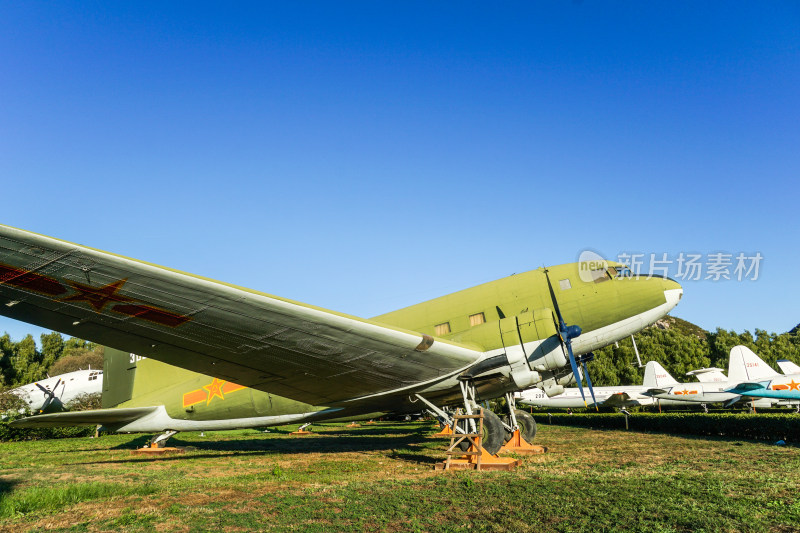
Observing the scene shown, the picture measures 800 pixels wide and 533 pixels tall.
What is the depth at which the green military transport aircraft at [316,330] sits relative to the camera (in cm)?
767

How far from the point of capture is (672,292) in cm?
1335

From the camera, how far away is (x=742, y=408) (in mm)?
39312

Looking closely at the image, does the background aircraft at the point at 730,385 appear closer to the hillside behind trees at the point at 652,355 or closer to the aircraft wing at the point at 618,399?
the aircraft wing at the point at 618,399

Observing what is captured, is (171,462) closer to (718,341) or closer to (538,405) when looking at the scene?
(538,405)

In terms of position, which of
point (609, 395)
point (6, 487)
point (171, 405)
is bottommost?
point (609, 395)

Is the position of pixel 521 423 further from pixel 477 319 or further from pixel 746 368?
pixel 746 368

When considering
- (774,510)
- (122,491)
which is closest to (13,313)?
(122,491)

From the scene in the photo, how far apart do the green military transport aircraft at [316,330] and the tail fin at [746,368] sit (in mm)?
30453

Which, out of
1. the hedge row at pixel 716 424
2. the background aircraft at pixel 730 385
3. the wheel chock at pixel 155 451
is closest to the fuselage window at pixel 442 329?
the wheel chock at pixel 155 451

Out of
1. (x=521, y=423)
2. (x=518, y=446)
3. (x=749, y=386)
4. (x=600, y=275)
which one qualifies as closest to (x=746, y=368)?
(x=749, y=386)

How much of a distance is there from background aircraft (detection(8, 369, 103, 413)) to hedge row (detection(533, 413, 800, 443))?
42.5 m

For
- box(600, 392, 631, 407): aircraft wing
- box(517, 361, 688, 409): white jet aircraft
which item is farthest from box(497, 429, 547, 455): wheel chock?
box(600, 392, 631, 407): aircraft wing

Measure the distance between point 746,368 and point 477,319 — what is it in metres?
34.5

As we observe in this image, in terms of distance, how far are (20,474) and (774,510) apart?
17.5 meters
